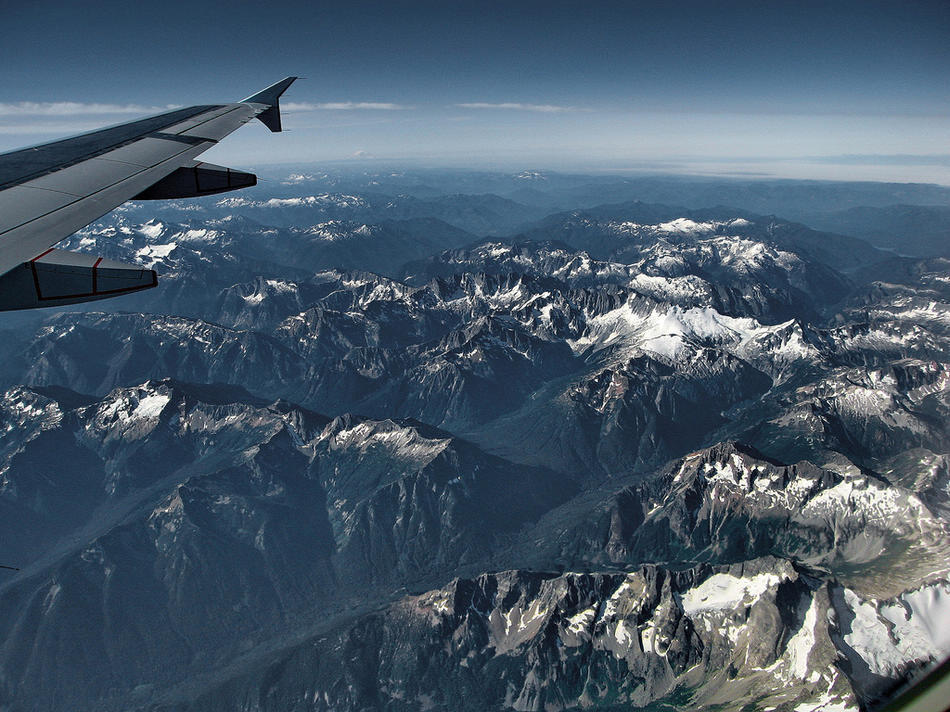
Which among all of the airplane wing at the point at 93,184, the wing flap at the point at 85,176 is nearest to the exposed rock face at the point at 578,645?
the airplane wing at the point at 93,184

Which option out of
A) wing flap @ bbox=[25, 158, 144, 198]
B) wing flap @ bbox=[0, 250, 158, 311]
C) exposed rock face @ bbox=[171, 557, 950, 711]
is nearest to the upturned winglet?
wing flap @ bbox=[25, 158, 144, 198]

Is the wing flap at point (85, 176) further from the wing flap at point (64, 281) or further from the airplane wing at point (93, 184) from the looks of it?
the wing flap at point (64, 281)

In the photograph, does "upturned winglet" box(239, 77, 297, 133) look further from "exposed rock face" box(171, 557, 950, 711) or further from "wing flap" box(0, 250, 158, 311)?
"exposed rock face" box(171, 557, 950, 711)

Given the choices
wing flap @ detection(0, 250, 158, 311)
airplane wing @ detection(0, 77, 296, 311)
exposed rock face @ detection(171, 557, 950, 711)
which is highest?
airplane wing @ detection(0, 77, 296, 311)

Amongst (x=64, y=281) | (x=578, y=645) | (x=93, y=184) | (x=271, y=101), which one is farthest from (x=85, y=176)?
(x=578, y=645)

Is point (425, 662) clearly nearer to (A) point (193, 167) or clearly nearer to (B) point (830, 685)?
(B) point (830, 685)

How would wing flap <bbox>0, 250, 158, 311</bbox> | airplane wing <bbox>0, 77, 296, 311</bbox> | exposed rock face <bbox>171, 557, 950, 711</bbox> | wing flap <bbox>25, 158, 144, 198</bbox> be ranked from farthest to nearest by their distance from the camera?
exposed rock face <bbox>171, 557, 950, 711</bbox>, wing flap <bbox>25, 158, 144, 198</bbox>, airplane wing <bbox>0, 77, 296, 311</bbox>, wing flap <bbox>0, 250, 158, 311</bbox>
